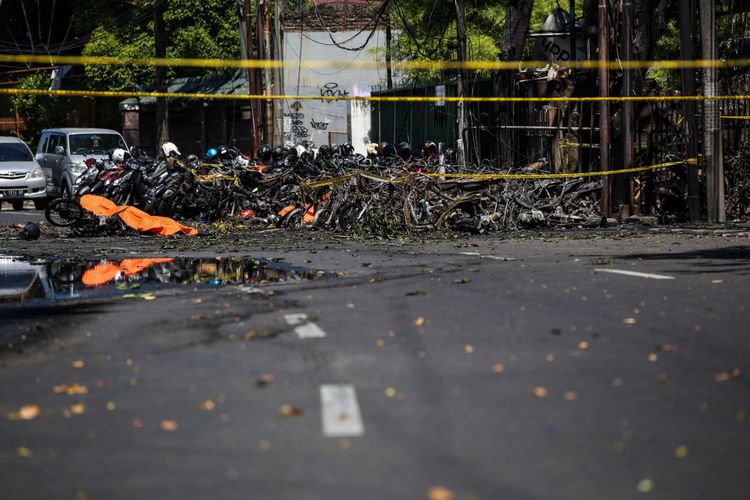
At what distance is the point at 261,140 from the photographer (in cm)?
3744

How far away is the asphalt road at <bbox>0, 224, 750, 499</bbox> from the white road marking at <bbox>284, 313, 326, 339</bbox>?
0.02 meters

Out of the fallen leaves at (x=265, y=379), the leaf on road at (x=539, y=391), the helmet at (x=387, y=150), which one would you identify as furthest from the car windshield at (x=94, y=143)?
the leaf on road at (x=539, y=391)

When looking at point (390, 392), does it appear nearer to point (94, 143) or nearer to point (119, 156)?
point (119, 156)

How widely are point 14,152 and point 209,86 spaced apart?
2283 centimetres

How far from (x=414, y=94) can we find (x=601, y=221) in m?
22.6

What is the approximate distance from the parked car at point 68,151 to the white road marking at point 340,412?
86.7 ft

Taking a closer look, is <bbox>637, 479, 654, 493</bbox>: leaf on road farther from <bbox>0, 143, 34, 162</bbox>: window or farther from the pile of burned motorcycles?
<bbox>0, 143, 34, 162</bbox>: window

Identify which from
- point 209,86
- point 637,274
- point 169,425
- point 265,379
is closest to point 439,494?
point 169,425

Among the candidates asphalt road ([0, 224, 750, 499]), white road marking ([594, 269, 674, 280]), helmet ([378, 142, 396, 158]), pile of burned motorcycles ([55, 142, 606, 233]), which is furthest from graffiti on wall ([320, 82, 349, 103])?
asphalt road ([0, 224, 750, 499])

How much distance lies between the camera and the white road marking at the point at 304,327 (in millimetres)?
8492

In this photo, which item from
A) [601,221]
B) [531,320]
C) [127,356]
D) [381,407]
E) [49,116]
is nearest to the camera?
[381,407]

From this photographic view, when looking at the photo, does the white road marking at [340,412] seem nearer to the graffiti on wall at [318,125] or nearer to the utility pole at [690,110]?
the utility pole at [690,110]

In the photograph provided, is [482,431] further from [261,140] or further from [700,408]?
[261,140]

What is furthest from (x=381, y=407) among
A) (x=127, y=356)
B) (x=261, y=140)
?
(x=261, y=140)
